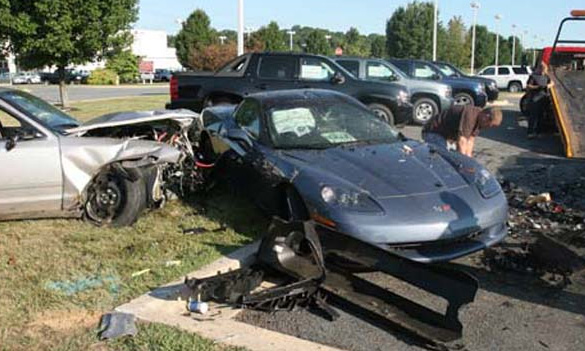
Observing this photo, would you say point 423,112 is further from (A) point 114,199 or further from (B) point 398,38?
(B) point 398,38

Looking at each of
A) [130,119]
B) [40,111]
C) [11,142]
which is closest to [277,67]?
[130,119]

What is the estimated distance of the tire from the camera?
126ft

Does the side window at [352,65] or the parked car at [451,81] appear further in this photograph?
the parked car at [451,81]

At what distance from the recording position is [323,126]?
6566 mm

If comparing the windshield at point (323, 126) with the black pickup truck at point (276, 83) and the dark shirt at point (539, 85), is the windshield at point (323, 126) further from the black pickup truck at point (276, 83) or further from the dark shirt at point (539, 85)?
the black pickup truck at point (276, 83)

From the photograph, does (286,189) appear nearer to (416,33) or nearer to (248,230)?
(248,230)

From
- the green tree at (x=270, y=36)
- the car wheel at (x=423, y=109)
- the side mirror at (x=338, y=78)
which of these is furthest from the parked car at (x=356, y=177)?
the green tree at (x=270, y=36)

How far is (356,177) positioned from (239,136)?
1730mm

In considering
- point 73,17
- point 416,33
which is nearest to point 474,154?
point 73,17

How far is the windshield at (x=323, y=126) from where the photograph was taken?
633cm

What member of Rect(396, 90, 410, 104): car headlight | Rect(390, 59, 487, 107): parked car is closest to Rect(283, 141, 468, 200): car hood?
Rect(396, 90, 410, 104): car headlight

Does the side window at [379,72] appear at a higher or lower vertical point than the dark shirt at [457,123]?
higher

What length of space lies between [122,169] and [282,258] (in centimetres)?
242

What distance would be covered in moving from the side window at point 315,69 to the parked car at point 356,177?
6572 mm
